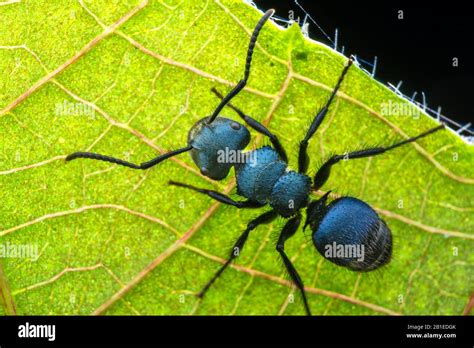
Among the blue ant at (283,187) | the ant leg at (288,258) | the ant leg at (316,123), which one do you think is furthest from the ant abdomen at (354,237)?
the ant leg at (316,123)

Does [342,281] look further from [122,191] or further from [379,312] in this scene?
[122,191]

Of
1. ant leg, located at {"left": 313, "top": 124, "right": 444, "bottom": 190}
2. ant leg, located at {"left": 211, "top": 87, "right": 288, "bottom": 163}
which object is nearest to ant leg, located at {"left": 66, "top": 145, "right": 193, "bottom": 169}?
ant leg, located at {"left": 211, "top": 87, "right": 288, "bottom": 163}

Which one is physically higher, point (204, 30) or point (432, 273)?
point (204, 30)

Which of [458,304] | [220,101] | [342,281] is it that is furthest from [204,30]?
[458,304]

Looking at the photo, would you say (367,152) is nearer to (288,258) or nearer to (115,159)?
(288,258)

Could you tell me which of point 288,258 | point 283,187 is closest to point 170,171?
point 283,187

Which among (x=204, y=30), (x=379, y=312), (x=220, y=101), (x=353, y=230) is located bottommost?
(x=379, y=312)

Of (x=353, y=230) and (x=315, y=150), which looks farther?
(x=315, y=150)
